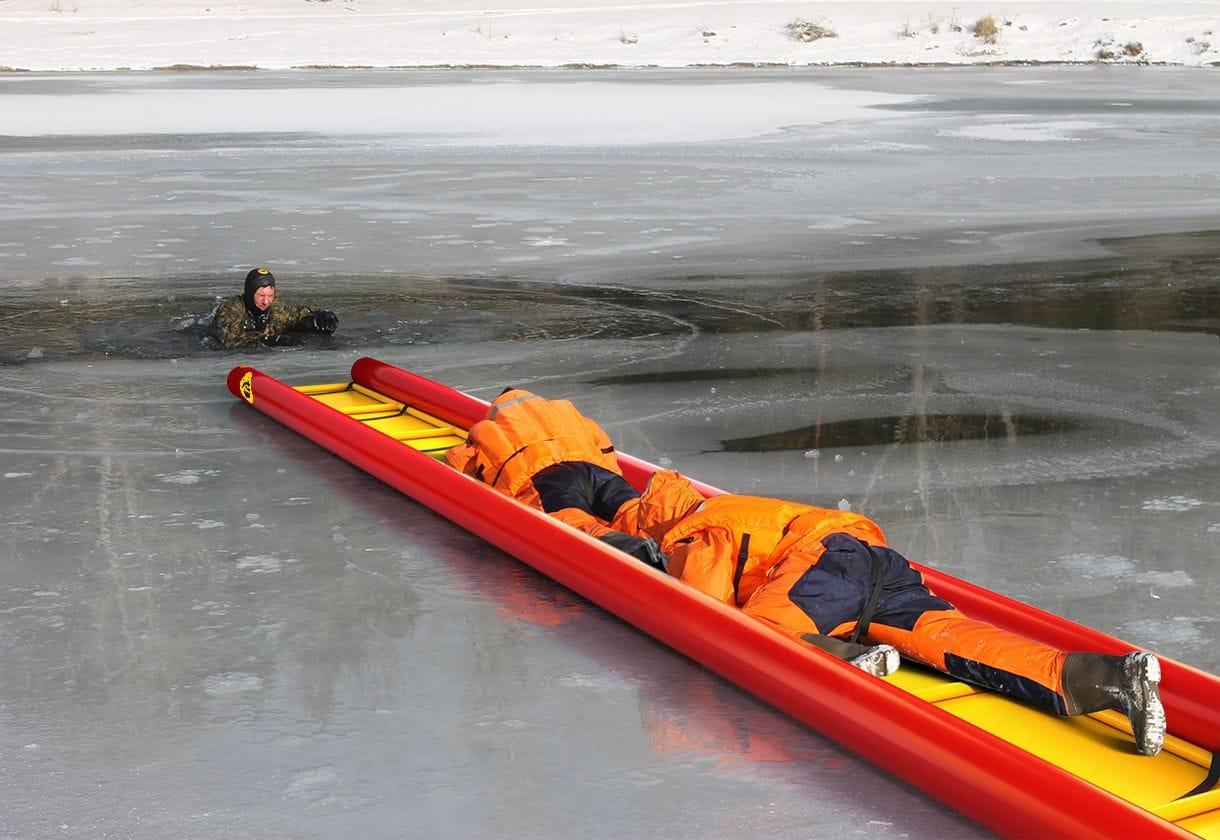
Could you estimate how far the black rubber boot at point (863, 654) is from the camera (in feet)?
12.8

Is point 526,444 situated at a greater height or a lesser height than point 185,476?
greater

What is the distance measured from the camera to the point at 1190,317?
9.59 m

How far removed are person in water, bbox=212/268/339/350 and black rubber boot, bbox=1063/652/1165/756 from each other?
593cm

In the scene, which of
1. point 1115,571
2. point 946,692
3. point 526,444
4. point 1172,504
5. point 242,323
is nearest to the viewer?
point 946,692

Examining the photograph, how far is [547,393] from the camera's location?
7.67 m

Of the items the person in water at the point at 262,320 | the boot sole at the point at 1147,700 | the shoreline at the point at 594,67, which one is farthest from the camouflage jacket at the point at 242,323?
the shoreline at the point at 594,67

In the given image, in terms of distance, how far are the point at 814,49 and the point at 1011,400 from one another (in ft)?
116

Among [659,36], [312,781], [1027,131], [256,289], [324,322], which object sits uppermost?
[659,36]

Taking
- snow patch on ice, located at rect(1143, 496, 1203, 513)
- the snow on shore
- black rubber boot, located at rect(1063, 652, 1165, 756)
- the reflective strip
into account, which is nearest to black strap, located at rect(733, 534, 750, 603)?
black rubber boot, located at rect(1063, 652, 1165, 756)

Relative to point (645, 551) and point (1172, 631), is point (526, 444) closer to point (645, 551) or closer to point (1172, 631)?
point (645, 551)

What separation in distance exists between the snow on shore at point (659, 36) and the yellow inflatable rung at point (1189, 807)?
36.2m

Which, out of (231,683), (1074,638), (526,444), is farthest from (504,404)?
(1074,638)

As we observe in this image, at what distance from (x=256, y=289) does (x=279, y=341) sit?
0.45 m

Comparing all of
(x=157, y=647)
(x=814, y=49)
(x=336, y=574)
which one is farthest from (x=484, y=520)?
(x=814, y=49)
